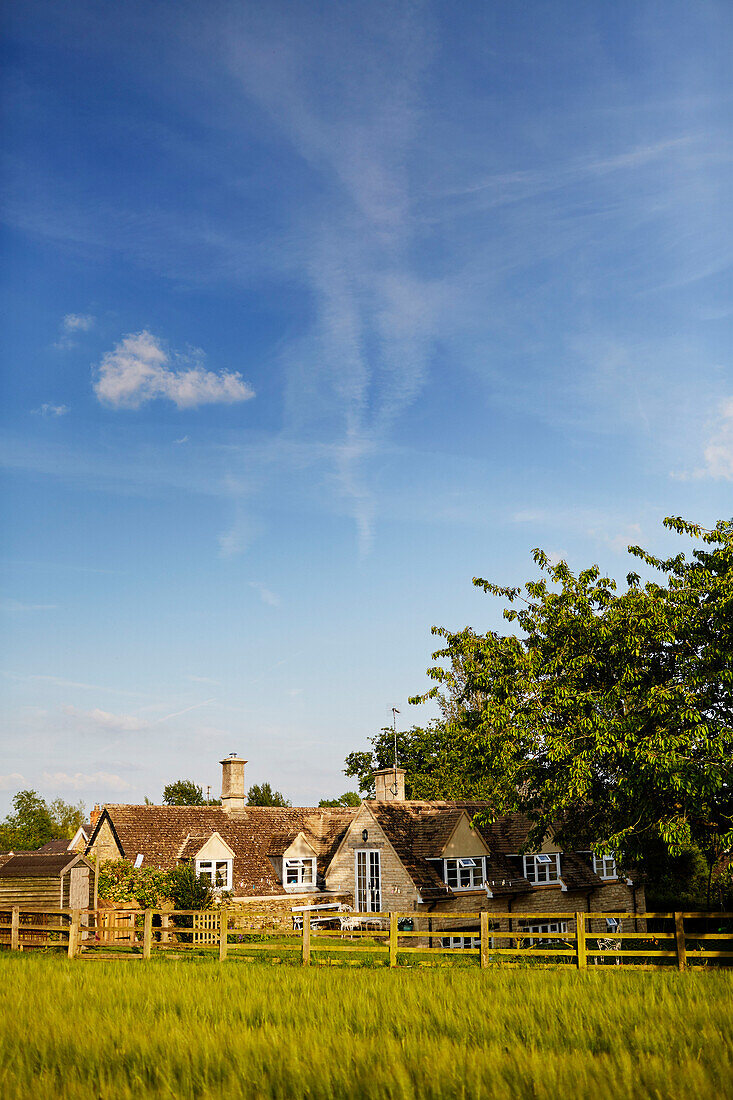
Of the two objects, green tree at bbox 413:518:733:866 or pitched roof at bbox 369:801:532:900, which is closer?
green tree at bbox 413:518:733:866

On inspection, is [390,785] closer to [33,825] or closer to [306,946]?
[306,946]

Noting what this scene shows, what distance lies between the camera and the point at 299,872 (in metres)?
43.8

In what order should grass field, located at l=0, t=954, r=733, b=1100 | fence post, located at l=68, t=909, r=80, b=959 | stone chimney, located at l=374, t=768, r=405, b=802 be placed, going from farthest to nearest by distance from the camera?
stone chimney, located at l=374, t=768, r=405, b=802
fence post, located at l=68, t=909, r=80, b=959
grass field, located at l=0, t=954, r=733, b=1100

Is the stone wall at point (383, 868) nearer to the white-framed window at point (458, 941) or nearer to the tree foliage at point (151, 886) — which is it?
the white-framed window at point (458, 941)

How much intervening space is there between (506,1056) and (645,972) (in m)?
10.6

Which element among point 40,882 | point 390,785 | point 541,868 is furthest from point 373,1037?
point 390,785

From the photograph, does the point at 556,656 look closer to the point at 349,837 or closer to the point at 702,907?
the point at 349,837

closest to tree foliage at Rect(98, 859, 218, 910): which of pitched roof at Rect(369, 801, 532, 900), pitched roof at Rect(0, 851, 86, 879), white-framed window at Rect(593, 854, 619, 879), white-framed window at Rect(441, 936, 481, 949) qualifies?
pitched roof at Rect(0, 851, 86, 879)

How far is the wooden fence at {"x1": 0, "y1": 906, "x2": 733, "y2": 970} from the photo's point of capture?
19.7m

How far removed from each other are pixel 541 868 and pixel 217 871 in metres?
15.4

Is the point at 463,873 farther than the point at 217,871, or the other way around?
the point at 217,871

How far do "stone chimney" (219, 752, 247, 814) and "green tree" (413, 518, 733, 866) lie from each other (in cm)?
2072

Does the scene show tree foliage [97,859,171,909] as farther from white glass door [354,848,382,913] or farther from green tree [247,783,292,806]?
green tree [247,783,292,806]

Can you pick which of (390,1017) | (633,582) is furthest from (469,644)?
(390,1017)
